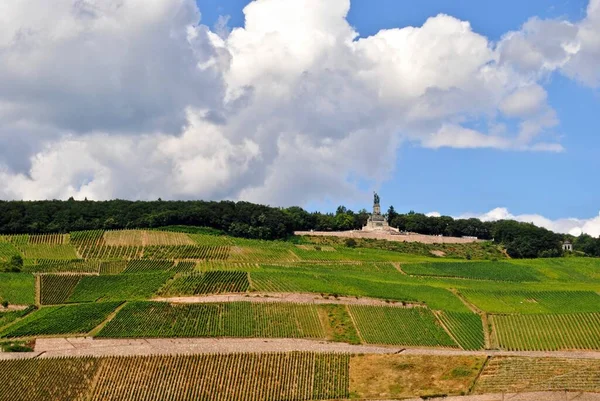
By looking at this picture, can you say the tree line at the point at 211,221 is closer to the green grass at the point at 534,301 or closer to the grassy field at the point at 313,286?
the grassy field at the point at 313,286

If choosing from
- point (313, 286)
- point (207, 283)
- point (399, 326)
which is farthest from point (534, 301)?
point (207, 283)

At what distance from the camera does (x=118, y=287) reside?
8606cm

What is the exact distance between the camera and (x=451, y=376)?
57.1 metres

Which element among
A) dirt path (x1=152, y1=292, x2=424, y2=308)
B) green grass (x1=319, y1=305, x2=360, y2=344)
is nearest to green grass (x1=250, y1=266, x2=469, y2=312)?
dirt path (x1=152, y1=292, x2=424, y2=308)

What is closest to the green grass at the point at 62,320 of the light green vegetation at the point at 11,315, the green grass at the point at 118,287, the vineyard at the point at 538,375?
the light green vegetation at the point at 11,315

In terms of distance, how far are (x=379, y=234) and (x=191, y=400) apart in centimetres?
9861

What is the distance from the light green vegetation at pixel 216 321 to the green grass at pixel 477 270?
35.2 metres

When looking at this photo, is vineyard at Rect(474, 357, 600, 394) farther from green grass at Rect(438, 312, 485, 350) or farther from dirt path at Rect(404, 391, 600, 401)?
green grass at Rect(438, 312, 485, 350)

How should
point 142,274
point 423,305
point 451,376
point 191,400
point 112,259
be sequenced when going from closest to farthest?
point 191,400 → point 451,376 → point 423,305 → point 142,274 → point 112,259

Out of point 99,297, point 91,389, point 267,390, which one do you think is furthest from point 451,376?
point 99,297

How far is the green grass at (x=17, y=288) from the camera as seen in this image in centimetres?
8075

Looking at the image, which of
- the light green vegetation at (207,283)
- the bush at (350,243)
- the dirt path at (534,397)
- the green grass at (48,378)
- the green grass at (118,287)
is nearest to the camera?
the dirt path at (534,397)

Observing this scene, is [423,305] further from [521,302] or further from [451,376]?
[451,376]

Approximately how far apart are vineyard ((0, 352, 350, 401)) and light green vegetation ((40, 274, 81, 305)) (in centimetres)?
2107
